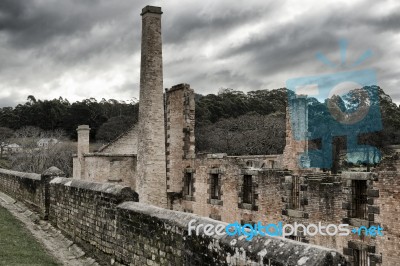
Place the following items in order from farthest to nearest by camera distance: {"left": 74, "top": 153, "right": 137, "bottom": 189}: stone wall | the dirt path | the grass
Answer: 1. {"left": 74, "top": 153, "right": 137, "bottom": 189}: stone wall
2. the dirt path
3. the grass

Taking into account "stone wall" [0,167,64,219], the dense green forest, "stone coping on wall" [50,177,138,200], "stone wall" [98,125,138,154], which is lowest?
"stone wall" [0,167,64,219]

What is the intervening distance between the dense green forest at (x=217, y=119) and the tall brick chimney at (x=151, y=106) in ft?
88.7

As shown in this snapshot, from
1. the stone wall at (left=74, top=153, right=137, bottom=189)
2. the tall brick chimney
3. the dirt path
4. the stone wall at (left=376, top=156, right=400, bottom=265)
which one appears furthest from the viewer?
the stone wall at (left=74, top=153, right=137, bottom=189)

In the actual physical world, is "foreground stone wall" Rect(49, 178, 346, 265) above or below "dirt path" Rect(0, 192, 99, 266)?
above

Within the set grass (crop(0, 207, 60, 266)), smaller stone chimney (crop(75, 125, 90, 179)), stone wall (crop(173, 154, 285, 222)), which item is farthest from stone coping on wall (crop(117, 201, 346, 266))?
smaller stone chimney (crop(75, 125, 90, 179))

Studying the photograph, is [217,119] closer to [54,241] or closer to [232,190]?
[232,190]

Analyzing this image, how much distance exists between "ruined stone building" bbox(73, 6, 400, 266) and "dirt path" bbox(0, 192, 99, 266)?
23.6ft

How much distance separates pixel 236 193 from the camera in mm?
17297

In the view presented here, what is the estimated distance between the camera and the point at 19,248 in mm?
10508

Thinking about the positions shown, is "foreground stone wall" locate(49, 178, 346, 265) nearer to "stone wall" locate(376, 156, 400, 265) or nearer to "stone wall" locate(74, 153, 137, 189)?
"stone wall" locate(376, 156, 400, 265)

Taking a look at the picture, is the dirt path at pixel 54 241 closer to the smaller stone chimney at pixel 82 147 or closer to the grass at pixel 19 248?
the grass at pixel 19 248

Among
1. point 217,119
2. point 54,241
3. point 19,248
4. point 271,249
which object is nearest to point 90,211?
point 19,248

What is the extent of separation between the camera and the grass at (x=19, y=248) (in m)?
9.41

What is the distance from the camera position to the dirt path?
34.1 ft
